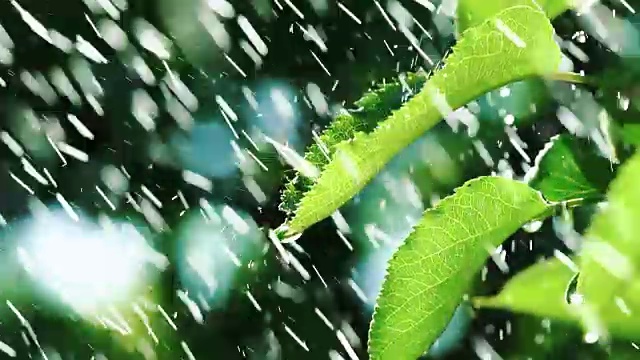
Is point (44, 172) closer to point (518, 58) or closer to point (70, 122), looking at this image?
point (70, 122)

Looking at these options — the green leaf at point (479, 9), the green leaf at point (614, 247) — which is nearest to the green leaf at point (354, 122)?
the green leaf at point (479, 9)

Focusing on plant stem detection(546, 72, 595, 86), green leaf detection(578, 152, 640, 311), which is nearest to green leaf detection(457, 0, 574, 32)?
plant stem detection(546, 72, 595, 86)

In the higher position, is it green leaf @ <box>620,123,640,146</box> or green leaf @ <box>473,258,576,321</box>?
green leaf @ <box>620,123,640,146</box>

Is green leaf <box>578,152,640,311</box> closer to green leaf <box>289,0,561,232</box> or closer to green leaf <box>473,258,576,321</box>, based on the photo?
green leaf <box>289,0,561,232</box>

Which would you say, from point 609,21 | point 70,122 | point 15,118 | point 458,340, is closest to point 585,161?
point 609,21

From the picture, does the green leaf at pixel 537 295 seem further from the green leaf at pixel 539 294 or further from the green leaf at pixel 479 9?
the green leaf at pixel 479 9
